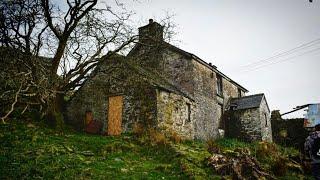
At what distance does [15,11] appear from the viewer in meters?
15.7

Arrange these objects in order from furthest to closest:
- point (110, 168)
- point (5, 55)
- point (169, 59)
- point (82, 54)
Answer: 1. point (169, 59)
2. point (82, 54)
3. point (5, 55)
4. point (110, 168)

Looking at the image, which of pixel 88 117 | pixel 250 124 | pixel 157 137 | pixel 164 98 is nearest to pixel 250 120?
pixel 250 124

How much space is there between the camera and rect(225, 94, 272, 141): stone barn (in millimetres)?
25812

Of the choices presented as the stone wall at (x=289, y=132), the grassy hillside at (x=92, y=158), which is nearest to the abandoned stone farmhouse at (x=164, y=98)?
the stone wall at (x=289, y=132)

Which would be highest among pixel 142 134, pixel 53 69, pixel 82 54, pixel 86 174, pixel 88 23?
pixel 88 23

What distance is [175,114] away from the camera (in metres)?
19.8

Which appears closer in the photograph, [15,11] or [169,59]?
[15,11]

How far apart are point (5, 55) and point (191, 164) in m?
9.97

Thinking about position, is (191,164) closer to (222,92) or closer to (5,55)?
(5,55)

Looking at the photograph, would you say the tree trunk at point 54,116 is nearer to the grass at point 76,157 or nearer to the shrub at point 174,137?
the grass at point 76,157

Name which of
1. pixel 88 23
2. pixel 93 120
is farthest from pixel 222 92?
pixel 88 23

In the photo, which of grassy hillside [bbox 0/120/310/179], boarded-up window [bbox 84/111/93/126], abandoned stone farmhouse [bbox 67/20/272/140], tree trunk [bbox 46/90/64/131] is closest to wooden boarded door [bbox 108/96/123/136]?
abandoned stone farmhouse [bbox 67/20/272/140]

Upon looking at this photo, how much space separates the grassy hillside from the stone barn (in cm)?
892

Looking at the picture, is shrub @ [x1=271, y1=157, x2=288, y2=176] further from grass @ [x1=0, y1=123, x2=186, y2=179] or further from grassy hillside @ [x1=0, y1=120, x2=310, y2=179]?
grass @ [x1=0, y1=123, x2=186, y2=179]
